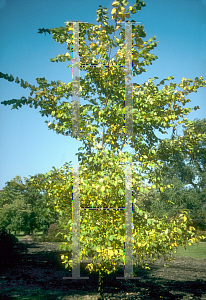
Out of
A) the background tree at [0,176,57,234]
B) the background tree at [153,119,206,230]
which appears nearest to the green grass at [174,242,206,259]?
the background tree at [153,119,206,230]

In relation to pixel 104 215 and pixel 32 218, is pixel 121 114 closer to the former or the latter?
pixel 104 215

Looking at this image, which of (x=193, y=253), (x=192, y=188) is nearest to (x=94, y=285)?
(x=193, y=253)

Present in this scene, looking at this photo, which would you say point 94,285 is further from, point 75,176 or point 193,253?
point 193,253

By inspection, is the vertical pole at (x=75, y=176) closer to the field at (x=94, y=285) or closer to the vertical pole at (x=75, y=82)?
the vertical pole at (x=75, y=82)

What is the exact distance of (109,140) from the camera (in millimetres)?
4453

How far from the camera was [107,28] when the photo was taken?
4.52m

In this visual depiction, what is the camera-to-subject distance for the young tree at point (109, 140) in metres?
3.71

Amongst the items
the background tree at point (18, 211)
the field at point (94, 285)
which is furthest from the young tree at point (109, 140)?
the background tree at point (18, 211)

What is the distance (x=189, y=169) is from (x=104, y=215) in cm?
3614

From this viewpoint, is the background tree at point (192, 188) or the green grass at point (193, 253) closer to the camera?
the green grass at point (193, 253)

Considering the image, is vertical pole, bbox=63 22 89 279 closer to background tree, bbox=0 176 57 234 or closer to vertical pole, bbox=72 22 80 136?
vertical pole, bbox=72 22 80 136

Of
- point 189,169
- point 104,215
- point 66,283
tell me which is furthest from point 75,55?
point 189,169

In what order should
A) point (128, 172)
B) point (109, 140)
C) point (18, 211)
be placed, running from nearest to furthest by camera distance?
1. point (128, 172)
2. point (109, 140)
3. point (18, 211)

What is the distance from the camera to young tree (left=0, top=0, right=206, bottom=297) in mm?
3713
